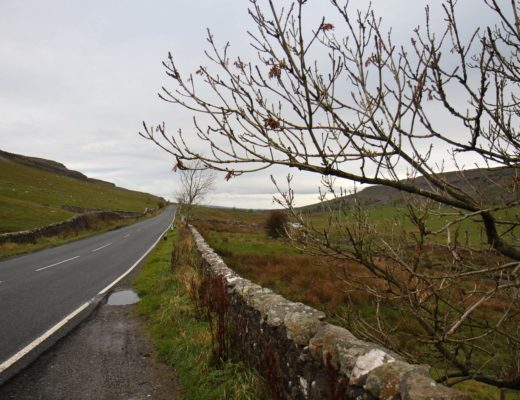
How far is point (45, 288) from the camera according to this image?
10.6 meters

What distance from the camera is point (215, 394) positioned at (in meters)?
4.83

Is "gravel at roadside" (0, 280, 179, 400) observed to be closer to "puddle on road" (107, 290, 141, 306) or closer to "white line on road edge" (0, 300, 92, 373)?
"white line on road edge" (0, 300, 92, 373)

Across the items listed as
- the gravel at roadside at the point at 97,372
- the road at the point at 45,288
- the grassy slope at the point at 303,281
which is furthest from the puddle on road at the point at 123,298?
the grassy slope at the point at 303,281

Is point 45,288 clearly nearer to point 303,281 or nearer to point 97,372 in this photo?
point 97,372

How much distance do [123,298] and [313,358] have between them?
304 inches

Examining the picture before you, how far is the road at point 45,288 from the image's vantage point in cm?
696

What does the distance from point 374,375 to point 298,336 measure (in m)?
1.37

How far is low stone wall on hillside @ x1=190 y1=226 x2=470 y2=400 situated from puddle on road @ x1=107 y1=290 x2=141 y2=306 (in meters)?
4.36

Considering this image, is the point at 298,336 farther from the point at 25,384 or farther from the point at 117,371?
the point at 25,384

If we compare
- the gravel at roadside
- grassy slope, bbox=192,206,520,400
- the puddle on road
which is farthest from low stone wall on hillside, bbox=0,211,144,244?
the gravel at roadside

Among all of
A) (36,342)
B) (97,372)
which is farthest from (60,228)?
(97,372)

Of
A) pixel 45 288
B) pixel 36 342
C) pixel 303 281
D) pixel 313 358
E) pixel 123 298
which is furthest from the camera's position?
pixel 303 281

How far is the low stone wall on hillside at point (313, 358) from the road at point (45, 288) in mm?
3741

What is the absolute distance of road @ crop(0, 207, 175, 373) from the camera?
22.8 feet
